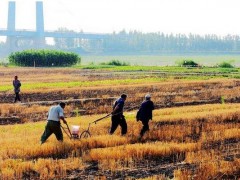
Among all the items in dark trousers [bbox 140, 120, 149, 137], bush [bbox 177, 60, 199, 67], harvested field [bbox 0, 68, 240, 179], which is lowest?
harvested field [bbox 0, 68, 240, 179]

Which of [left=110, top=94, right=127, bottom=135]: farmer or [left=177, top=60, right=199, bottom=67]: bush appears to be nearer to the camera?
[left=110, top=94, right=127, bottom=135]: farmer

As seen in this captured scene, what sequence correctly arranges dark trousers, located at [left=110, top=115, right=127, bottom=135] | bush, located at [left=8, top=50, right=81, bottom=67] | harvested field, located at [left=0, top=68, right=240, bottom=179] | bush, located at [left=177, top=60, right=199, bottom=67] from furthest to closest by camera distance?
bush, located at [left=8, top=50, right=81, bottom=67] < bush, located at [left=177, top=60, right=199, bottom=67] < dark trousers, located at [left=110, top=115, right=127, bottom=135] < harvested field, located at [left=0, top=68, right=240, bottom=179]

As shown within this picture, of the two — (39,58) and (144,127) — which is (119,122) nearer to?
(144,127)

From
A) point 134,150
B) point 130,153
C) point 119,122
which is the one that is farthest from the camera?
point 119,122

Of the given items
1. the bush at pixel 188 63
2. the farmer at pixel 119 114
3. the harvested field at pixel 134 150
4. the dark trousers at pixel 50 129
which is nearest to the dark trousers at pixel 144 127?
the harvested field at pixel 134 150

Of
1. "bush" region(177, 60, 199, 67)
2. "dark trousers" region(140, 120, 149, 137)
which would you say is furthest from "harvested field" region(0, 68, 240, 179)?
"bush" region(177, 60, 199, 67)

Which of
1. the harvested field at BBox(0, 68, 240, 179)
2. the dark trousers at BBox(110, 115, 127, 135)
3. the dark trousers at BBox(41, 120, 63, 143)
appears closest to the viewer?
the harvested field at BBox(0, 68, 240, 179)

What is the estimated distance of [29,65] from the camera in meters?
94.0

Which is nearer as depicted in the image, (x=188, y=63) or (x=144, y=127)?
(x=144, y=127)

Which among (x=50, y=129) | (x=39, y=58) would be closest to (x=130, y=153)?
(x=50, y=129)

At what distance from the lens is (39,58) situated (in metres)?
93.0

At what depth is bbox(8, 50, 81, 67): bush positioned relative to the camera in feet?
305

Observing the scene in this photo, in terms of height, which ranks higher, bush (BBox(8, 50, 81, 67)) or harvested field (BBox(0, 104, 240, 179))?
bush (BBox(8, 50, 81, 67))

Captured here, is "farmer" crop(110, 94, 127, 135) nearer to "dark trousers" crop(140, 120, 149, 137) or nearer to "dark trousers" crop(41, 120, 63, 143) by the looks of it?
"dark trousers" crop(140, 120, 149, 137)
